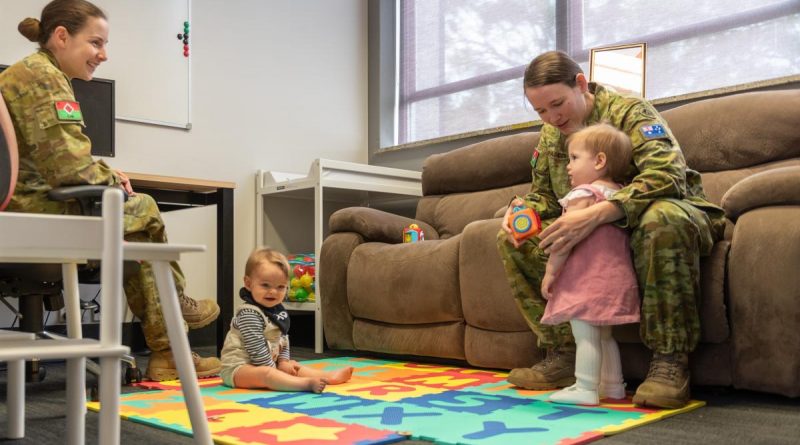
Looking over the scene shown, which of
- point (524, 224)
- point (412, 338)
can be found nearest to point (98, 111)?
point (412, 338)

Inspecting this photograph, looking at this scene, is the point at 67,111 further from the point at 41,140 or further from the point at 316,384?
the point at 316,384

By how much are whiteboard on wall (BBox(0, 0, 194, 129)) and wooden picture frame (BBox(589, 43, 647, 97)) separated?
1.87 m

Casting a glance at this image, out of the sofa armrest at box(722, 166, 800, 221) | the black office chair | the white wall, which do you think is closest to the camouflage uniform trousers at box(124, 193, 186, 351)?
the black office chair

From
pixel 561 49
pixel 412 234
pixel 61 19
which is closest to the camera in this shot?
pixel 61 19

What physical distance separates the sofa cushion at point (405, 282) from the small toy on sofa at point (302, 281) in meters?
0.47

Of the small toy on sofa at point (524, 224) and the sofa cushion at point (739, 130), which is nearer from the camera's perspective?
the small toy on sofa at point (524, 224)

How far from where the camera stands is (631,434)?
1.48 m

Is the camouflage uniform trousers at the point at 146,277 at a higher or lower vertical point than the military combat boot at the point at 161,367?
higher

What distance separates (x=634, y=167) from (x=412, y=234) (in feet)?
4.27

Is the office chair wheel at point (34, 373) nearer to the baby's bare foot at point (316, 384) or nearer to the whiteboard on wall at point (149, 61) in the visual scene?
the baby's bare foot at point (316, 384)

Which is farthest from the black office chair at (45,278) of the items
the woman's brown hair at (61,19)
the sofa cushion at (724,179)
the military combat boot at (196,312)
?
the sofa cushion at (724,179)

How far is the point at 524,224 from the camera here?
2014 millimetres

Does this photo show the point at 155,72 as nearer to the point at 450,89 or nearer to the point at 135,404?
the point at 450,89

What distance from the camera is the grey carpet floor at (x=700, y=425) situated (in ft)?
4.69
